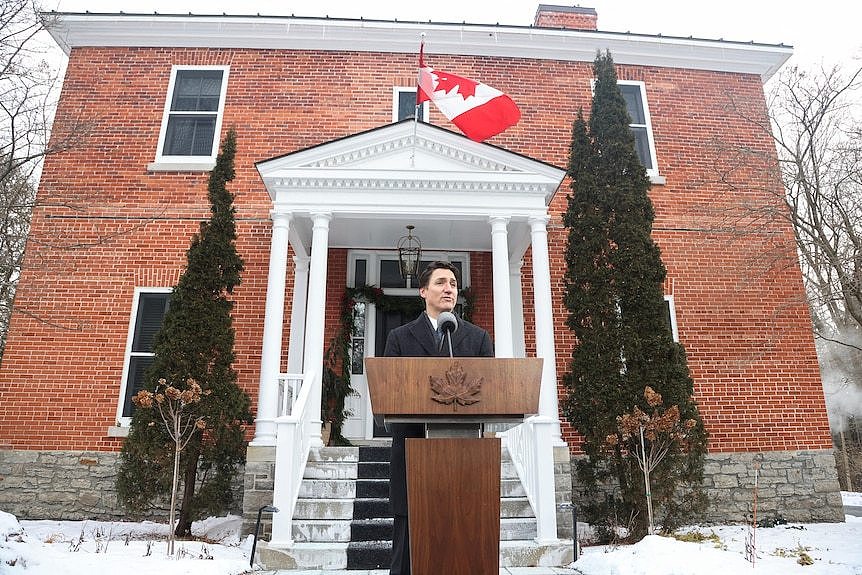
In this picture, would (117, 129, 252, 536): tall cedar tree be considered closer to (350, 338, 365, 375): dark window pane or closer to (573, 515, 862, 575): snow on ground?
(350, 338, 365, 375): dark window pane

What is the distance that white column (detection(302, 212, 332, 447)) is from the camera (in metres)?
7.12

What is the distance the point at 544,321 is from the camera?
298 inches

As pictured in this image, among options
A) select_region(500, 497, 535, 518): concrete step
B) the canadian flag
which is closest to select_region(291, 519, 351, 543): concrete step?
select_region(500, 497, 535, 518): concrete step

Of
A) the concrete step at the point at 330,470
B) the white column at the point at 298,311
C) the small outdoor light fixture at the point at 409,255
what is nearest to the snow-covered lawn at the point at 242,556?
the concrete step at the point at 330,470

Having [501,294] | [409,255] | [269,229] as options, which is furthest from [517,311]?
[269,229]

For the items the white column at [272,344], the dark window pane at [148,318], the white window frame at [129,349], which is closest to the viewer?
the white column at [272,344]

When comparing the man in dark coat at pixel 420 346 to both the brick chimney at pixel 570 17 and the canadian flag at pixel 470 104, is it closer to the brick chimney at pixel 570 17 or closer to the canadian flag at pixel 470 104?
the canadian flag at pixel 470 104

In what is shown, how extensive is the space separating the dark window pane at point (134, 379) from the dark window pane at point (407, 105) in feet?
19.9

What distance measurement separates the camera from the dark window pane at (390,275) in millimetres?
9867

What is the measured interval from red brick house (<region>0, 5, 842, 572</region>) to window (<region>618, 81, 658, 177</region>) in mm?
54

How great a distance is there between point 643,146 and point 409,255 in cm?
508

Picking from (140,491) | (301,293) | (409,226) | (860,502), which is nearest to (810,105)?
(409,226)

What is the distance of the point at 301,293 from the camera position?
9125 mm

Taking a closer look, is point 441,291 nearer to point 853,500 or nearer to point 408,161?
point 408,161
